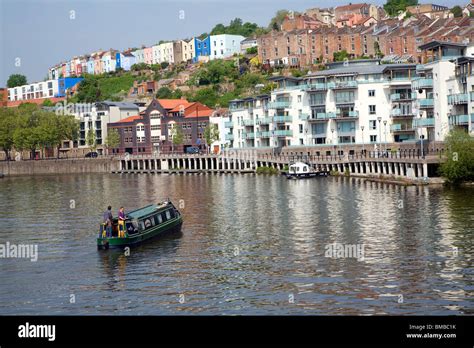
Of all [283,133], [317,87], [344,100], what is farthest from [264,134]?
[344,100]

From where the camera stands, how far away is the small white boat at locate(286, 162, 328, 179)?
107688 mm

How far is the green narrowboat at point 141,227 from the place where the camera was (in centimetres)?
4691

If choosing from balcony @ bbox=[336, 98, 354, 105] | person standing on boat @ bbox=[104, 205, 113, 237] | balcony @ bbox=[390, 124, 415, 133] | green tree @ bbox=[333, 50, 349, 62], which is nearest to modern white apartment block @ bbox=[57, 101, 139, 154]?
green tree @ bbox=[333, 50, 349, 62]

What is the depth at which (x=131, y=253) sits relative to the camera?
45.9 metres

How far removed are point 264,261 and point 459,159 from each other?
43.8m

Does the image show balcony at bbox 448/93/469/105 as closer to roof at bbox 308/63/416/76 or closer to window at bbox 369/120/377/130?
window at bbox 369/120/377/130

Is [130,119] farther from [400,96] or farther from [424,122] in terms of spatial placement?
[424,122]

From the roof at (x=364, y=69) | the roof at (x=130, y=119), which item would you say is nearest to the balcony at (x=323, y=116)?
the roof at (x=364, y=69)

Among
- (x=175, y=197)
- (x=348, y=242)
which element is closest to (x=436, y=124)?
(x=175, y=197)
